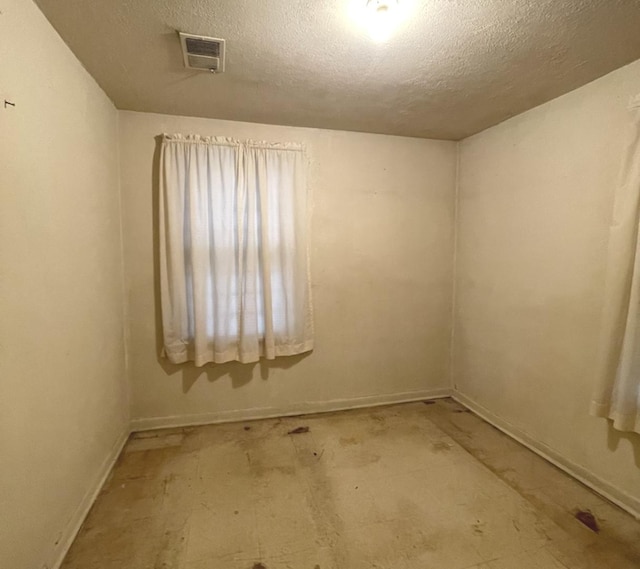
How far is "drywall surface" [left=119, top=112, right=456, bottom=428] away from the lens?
8.22ft

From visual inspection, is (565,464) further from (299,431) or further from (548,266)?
(299,431)

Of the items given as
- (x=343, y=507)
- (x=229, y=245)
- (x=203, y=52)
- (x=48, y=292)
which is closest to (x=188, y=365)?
(x=229, y=245)

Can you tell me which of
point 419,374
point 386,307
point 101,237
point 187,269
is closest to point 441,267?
point 386,307

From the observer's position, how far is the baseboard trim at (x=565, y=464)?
1790 millimetres

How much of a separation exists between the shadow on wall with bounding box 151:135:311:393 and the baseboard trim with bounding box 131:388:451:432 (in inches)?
9.2

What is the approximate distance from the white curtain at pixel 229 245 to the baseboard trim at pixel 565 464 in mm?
1751

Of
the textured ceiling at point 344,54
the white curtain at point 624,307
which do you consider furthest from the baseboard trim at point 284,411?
the textured ceiling at point 344,54

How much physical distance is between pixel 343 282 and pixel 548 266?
1.46 meters

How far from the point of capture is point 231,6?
4.41 feet

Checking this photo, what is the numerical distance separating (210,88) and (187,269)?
47.4 inches

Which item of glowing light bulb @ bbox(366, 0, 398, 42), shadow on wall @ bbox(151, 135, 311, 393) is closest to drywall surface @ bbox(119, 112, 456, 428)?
shadow on wall @ bbox(151, 135, 311, 393)

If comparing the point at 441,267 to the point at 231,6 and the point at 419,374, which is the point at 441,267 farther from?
the point at 231,6

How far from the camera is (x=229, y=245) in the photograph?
2527 millimetres

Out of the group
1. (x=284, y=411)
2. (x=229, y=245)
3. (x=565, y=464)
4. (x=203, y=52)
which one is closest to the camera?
(x=203, y=52)
